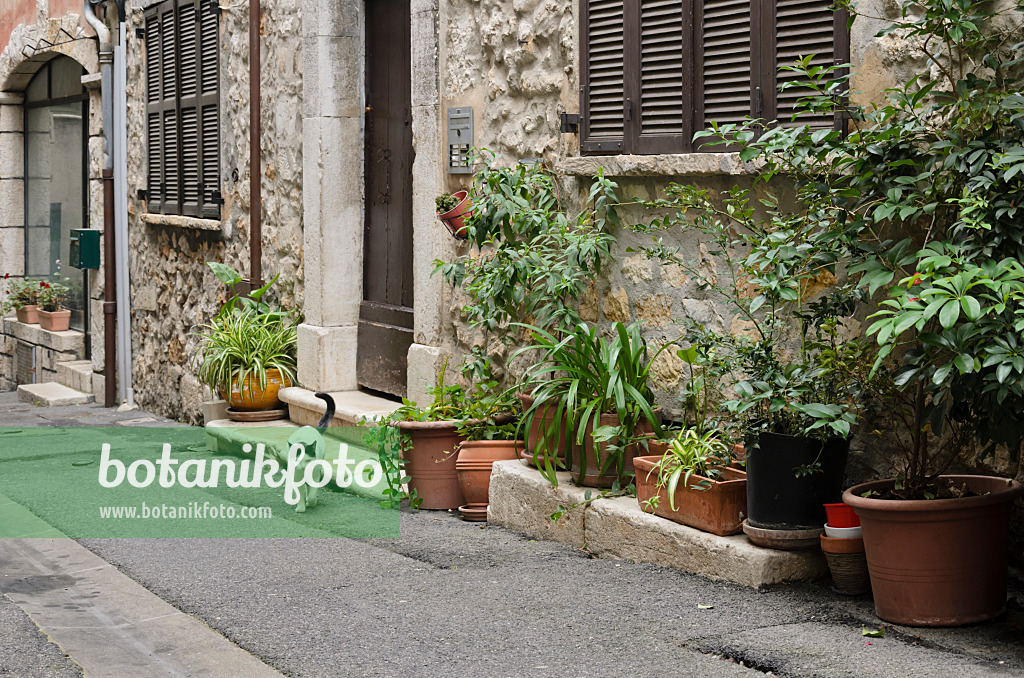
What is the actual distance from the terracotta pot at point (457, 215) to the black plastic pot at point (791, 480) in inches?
88.8

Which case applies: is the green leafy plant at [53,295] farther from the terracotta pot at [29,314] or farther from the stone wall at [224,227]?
the stone wall at [224,227]

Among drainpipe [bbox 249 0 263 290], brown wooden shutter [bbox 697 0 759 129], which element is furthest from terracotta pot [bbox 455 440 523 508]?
drainpipe [bbox 249 0 263 290]

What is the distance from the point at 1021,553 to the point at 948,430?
0.45 m

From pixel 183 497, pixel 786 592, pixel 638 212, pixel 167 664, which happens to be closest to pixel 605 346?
pixel 638 212

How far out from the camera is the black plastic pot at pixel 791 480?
3963 millimetres

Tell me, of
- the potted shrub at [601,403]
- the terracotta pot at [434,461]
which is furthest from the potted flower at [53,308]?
the potted shrub at [601,403]

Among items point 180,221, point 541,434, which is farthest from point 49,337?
point 541,434

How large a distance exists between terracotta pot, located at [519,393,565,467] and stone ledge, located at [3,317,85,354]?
25.8 feet

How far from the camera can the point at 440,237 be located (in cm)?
634

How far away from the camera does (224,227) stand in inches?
344

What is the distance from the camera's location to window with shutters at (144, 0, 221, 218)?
888cm

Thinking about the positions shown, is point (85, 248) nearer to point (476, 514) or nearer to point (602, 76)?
point (476, 514)

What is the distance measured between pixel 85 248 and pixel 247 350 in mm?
3776

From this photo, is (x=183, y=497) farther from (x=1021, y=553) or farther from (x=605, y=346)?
(x=1021, y=553)
